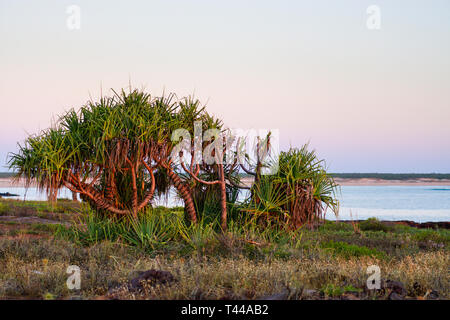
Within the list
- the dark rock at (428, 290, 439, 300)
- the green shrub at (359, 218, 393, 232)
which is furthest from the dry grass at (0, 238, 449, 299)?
the green shrub at (359, 218, 393, 232)

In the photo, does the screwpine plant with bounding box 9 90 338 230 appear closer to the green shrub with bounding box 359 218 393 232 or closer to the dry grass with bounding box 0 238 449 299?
the dry grass with bounding box 0 238 449 299

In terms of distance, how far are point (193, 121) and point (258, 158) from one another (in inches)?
76.3

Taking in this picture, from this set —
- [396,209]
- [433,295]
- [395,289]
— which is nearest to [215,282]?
[395,289]

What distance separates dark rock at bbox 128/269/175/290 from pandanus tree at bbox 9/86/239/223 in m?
4.61

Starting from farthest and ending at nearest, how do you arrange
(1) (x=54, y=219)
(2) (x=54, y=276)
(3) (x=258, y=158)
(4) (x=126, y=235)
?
(1) (x=54, y=219) < (3) (x=258, y=158) < (4) (x=126, y=235) < (2) (x=54, y=276)

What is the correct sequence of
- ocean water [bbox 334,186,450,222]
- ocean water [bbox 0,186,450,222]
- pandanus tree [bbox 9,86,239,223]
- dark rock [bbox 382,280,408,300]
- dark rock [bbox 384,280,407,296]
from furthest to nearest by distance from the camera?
ocean water [bbox 334,186,450,222] → ocean water [bbox 0,186,450,222] → pandanus tree [bbox 9,86,239,223] → dark rock [bbox 384,280,407,296] → dark rock [bbox 382,280,408,300]

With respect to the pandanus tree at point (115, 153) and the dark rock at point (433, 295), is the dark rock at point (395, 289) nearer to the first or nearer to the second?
the dark rock at point (433, 295)

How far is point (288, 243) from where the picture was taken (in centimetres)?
1108

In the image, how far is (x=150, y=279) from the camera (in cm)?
622

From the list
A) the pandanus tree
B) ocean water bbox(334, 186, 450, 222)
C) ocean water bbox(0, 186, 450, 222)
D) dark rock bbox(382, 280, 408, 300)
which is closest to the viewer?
dark rock bbox(382, 280, 408, 300)

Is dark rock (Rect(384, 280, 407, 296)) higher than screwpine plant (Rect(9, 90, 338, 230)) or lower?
lower

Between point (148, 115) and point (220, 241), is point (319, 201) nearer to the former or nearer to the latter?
point (220, 241)

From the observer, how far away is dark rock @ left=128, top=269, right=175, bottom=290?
6.11 m
